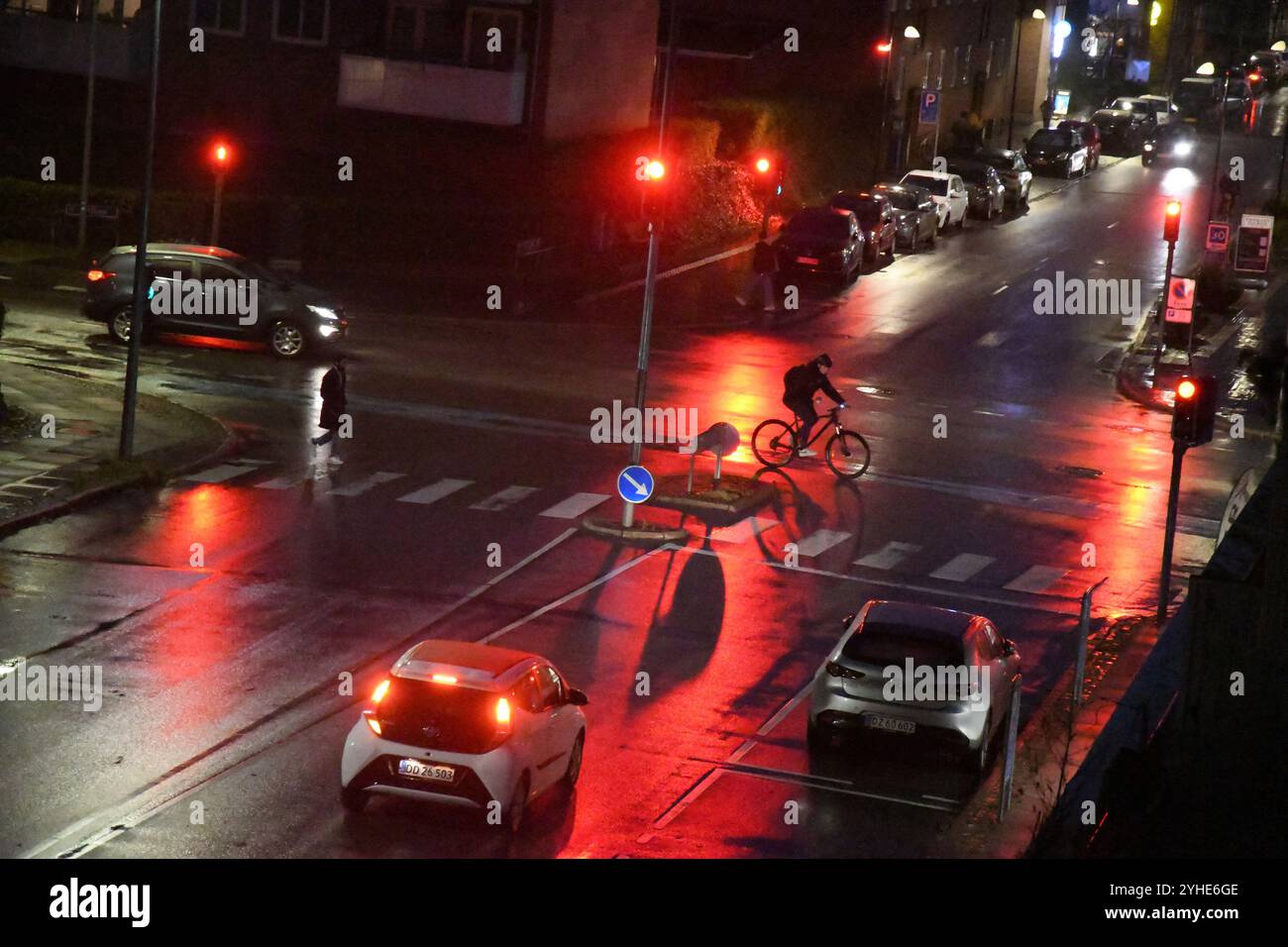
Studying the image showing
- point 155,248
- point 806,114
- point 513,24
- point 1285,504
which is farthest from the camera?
point 806,114

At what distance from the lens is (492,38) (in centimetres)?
4925

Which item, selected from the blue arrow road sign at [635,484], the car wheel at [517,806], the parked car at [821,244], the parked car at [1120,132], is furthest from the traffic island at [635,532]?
the parked car at [1120,132]

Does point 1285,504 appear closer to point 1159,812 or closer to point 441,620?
point 1159,812

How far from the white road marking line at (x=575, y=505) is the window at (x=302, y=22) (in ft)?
89.6

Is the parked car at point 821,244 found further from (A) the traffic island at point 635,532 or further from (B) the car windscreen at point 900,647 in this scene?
(B) the car windscreen at point 900,647

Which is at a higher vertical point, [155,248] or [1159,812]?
[155,248]

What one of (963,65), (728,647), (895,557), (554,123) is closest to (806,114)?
(554,123)

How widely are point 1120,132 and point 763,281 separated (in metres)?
40.6

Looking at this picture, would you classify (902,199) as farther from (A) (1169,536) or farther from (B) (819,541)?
(A) (1169,536)

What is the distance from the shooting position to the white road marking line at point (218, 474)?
25.9 metres


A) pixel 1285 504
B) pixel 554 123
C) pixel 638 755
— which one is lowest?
pixel 638 755
